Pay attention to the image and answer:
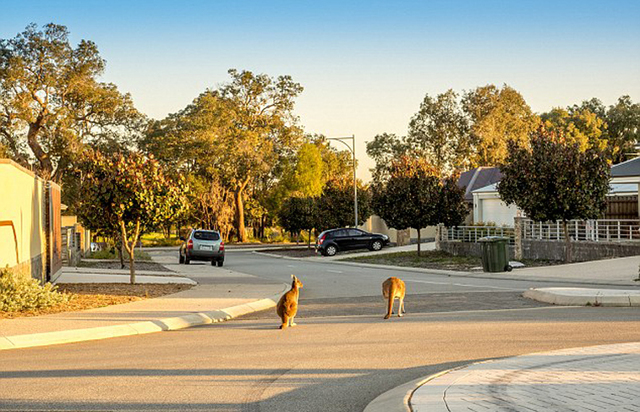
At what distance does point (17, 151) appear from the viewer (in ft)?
207

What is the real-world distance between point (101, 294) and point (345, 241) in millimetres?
29561

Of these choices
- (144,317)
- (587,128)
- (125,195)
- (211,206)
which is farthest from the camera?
(587,128)

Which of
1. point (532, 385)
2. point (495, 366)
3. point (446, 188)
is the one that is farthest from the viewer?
point (446, 188)

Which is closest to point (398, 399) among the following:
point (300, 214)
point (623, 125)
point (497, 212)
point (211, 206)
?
point (497, 212)

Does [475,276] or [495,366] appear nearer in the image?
[495,366]

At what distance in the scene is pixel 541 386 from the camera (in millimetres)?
7609

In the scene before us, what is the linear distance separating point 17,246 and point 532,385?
13523 mm

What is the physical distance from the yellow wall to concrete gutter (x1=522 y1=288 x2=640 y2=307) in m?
11.3

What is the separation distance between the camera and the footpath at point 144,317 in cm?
1273

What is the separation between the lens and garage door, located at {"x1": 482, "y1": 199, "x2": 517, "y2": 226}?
5272cm

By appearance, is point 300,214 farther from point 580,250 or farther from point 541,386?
point 541,386

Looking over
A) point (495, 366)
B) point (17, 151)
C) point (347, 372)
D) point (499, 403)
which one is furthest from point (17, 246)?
point (17, 151)

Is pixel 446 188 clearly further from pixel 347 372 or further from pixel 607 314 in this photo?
pixel 347 372

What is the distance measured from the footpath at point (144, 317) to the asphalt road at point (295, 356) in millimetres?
544
